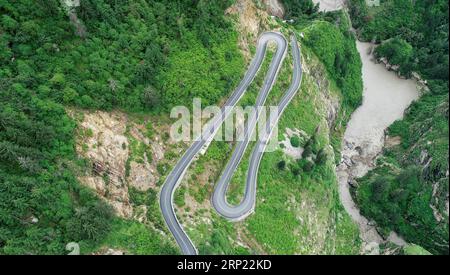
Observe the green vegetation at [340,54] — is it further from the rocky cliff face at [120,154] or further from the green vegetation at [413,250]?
the rocky cliff face at [120,154]

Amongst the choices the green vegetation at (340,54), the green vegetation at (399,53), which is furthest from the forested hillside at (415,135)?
the green vegetation at (340,54)

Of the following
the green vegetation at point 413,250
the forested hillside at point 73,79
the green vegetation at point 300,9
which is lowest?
the green vegetation at point 413,250

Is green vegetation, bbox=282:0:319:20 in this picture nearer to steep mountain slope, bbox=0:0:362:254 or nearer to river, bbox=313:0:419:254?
river, bbox=313:0:419:254

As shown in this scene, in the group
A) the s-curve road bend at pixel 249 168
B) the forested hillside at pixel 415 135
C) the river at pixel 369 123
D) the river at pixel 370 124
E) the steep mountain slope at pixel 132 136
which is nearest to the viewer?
the steep mountain slope at pixel 132 136

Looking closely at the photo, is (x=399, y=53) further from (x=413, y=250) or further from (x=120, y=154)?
(x=120, y=154)

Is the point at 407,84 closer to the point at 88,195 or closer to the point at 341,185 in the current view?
the point at 341,185

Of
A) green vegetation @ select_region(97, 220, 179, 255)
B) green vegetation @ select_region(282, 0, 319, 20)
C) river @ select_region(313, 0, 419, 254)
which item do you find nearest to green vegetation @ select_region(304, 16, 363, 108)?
river @ select_region(313, 0, 419, 254)

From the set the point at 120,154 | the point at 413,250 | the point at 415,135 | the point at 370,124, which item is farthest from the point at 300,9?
the point at 120,154

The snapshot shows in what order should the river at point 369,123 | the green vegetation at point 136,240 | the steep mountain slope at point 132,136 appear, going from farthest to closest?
1. the river at point 369,123
2. the green vegetation at point 136,240
3. the steep mountain slope at point 132,136
